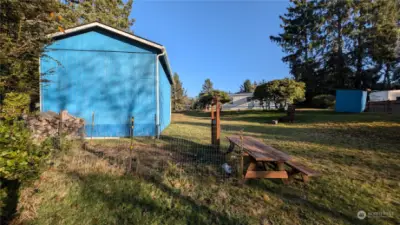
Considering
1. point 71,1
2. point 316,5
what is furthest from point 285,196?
point 316,5

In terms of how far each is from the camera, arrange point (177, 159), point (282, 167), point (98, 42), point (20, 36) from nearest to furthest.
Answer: point (282, 167)
point (20, 36)
point (177, 159)
point (98, 42)

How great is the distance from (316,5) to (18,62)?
110 ft

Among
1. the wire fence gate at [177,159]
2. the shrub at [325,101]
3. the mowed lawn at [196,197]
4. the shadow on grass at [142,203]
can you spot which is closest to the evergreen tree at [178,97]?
the shrub at [325,101]

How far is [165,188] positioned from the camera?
2.97 meters

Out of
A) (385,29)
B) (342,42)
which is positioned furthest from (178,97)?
(385,29)

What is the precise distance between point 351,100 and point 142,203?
19897mm

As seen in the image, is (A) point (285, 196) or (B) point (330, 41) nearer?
(A) point (285, 196)

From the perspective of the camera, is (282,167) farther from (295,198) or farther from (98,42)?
(98,42)

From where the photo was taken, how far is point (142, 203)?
257cm

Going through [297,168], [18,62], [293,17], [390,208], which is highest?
[293,17]

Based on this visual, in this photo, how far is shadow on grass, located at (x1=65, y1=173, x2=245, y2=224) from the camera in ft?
7.45

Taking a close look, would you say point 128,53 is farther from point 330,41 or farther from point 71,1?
point 330,41

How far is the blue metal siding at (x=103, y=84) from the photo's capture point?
6.76m

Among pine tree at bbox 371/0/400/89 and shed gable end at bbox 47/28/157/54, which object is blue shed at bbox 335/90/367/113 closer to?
pine tree at bbox 371/0/400/89
